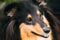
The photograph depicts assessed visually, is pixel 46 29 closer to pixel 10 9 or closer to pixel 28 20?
pixel 28 20

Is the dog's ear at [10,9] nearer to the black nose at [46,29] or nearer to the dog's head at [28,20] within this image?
the dog's head at [28,20]

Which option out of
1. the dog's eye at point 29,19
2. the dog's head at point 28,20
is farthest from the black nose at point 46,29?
the dog's eye at point 29,19

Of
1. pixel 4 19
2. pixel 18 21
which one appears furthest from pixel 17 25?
pixel 4 19

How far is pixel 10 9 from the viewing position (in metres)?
2.64

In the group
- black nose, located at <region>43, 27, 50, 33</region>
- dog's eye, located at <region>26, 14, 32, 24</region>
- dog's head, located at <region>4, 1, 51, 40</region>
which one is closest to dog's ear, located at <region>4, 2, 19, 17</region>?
dog's head, located at <region>4, 1, 51, 40</region>

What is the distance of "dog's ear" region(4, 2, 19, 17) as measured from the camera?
2.60 m

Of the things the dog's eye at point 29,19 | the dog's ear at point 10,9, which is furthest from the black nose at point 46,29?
the dog's ear at point 10,9

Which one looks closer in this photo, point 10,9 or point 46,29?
point 46,29

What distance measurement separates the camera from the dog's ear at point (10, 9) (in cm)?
260

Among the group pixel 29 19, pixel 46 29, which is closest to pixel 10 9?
pixel 29 19

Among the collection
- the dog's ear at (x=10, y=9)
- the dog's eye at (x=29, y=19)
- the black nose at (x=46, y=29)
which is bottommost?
the black nose at (x=46, y=29)

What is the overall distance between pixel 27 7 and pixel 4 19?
250 millimetres

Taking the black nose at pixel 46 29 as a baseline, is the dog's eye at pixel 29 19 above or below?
above

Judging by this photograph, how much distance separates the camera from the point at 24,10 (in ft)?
8.45
